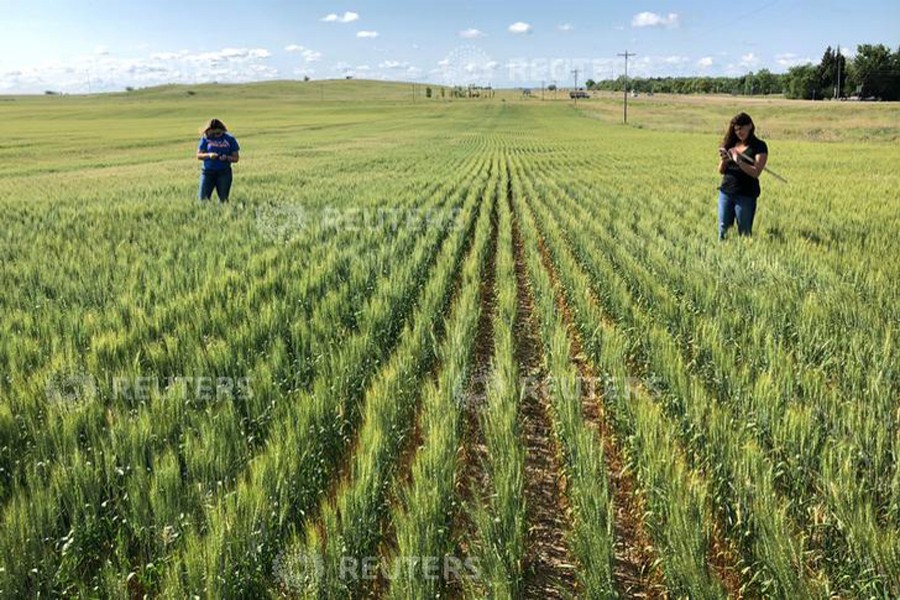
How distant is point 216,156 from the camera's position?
10.5 metres

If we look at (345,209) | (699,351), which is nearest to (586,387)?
(699,351)

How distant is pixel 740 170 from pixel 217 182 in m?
9.22

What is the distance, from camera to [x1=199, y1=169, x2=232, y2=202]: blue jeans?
11.1 meters

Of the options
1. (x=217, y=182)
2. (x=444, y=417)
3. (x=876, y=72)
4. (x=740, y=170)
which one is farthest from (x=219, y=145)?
(x=876, y=72)

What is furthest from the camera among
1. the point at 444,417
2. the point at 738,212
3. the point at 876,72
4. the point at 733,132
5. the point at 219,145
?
the point at 876,72

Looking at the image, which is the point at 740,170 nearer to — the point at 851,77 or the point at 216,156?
the point at 216,156

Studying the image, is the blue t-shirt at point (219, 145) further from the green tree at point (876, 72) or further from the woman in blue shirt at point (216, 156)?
the green tree at point (876, 72)

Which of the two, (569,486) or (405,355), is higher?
(405,355)

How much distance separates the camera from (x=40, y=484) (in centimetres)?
241

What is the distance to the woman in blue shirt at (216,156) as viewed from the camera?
406 inches

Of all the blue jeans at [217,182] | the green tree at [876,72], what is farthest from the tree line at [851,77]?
the blue jeans at [217,182]

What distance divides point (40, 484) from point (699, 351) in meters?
4.18

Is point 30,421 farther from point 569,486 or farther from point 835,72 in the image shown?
point 835,72

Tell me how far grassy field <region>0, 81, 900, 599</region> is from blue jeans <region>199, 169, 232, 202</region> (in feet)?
9.53
